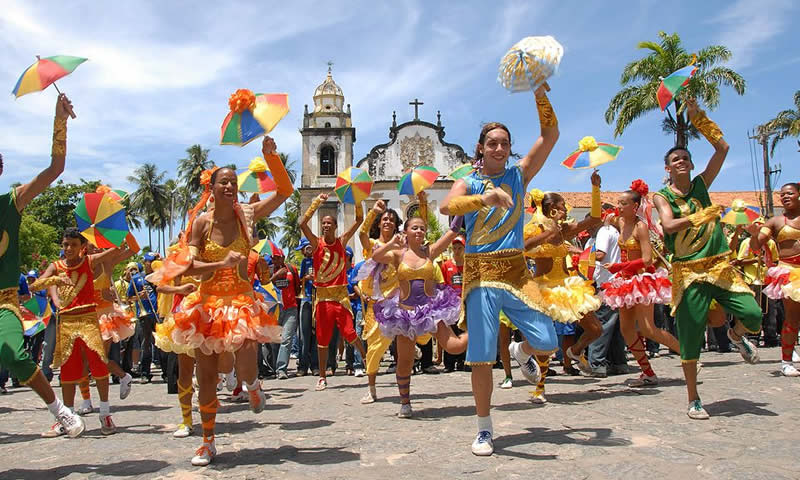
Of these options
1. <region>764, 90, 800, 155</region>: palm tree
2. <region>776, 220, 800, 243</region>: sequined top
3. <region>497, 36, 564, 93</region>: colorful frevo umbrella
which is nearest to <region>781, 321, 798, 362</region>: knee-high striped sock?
<region>776, 220, 800, 243</region>: sequined top

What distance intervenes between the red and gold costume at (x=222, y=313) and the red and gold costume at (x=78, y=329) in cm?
223

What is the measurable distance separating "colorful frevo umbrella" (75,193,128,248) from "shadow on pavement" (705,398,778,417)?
612 centimetres

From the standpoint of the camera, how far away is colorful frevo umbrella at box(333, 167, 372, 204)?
8.51m

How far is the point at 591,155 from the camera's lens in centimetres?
709

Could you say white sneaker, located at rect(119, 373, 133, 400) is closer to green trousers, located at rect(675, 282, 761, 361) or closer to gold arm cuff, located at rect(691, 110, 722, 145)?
green trousers, located at rect(675, 282, 761, 361)

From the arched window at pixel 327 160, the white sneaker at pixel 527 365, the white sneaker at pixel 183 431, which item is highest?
the arched window at pixel 327 160

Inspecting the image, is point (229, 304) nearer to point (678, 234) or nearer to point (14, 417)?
point (678, 234)

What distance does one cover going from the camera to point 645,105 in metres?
23.5

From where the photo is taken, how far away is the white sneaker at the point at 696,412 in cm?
522

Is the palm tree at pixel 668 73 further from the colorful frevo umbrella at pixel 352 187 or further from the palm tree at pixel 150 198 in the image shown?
the palm tree at pixel 150 198

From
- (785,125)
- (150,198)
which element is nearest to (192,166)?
(150,198)

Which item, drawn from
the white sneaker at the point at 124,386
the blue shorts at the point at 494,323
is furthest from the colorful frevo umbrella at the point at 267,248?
the blue shorts at the point at 494,323

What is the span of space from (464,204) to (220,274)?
73.4 inches

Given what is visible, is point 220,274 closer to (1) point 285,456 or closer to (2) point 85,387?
(1) point 285,456
